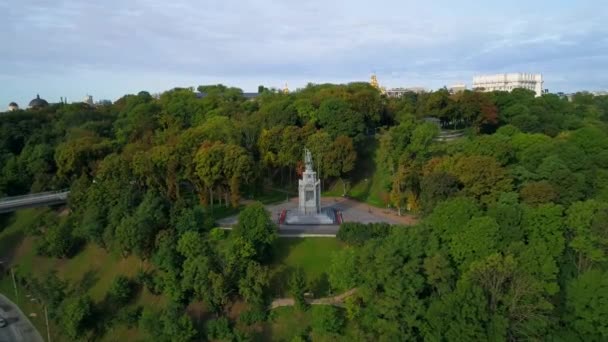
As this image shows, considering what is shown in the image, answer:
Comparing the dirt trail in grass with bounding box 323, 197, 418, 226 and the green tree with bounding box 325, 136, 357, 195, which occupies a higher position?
the green tree with bounding box 325, 136, 357, 195

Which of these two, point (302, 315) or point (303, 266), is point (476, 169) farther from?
point (302, 315)

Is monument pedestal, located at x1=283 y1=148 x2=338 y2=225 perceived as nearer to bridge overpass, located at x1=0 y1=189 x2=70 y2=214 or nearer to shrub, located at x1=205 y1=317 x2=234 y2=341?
shrub, located at x1=205 y1=317 x2=234 y2=341

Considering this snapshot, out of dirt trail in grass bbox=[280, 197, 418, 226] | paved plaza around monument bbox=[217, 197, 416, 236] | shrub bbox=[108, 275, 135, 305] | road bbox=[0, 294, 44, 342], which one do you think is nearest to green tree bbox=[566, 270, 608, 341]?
dirt trail in grass bbox=[280, 197, 418, 226]

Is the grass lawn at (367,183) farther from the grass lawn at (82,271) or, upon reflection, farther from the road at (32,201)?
the road at (32,201)

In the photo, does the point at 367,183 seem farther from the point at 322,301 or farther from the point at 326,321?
the point at 326,321

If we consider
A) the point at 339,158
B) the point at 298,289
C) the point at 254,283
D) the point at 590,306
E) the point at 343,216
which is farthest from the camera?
the point at 339,158

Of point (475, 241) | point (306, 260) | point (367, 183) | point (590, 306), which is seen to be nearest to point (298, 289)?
point (306, 260)

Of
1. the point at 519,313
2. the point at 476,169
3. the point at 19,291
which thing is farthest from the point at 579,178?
the point at 19,291
